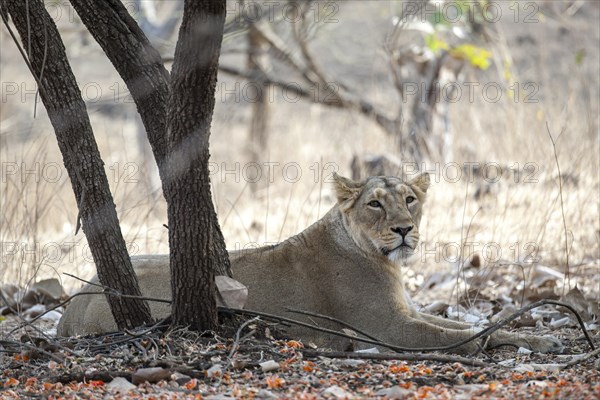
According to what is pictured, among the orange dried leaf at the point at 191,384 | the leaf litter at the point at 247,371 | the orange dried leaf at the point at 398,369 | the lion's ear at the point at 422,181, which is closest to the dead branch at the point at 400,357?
the leaf litter at the point at 247,371

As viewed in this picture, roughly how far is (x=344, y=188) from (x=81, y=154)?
170 centimetres

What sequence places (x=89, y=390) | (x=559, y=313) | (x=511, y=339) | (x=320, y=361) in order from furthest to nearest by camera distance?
(x=559, y=313) → (x=511, y=339) → (x=320, y=361) → (x=89, y=390)

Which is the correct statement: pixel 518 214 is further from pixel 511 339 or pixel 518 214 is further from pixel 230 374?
pixel 230 374

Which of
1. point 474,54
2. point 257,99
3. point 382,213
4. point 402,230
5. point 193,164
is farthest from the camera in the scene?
point 257,99

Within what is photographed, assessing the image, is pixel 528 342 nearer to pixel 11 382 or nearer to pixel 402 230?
pixel 402 230

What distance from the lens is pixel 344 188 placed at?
510 cm

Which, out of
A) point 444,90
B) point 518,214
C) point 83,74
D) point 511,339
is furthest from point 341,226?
point 83,74

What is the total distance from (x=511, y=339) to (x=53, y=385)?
86.0 inches

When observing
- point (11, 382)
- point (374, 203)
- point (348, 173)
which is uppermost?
point (348, 173)

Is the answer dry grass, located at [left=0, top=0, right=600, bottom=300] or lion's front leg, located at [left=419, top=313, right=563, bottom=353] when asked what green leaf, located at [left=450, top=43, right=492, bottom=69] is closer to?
dry grass, located at [left=0, top=0, right=600, bottom=300]

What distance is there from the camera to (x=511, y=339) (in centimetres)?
433

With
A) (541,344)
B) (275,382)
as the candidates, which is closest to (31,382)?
(275,382)

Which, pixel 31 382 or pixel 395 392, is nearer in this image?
pixel 395 392

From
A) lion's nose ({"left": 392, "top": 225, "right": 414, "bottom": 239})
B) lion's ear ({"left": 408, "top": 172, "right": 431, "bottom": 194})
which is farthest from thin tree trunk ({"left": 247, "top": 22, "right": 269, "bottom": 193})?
lion's nose ({"left": 392, "top": 225, "right": 414, "bottom": 239})
